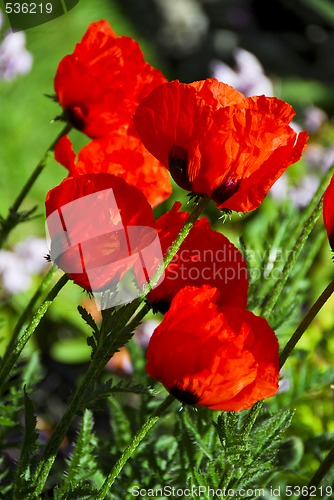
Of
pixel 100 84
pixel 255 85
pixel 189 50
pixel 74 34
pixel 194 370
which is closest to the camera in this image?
pixel 194 370

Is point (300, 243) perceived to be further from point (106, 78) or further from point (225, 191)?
point (106, 78)

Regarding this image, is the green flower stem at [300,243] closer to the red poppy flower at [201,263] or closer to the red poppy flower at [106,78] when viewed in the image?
the red poppy flower at [201,263]

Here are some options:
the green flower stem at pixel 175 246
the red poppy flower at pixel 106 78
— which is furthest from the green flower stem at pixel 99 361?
the red poppy flower at pixel 106 78

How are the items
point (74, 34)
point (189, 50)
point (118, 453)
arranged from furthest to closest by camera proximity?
1. point (189, 50)
2. point (74, 34)
3. point (118, 453)

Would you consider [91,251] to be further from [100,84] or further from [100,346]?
[100,84]

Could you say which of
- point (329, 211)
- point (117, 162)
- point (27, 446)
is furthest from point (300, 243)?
point (27, 446)

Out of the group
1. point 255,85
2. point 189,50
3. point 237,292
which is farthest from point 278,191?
point 189,50

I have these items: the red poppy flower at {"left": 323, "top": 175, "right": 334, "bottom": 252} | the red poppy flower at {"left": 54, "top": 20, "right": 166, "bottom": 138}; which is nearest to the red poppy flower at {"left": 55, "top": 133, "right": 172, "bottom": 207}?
the red poppy flower at {"left": 54, "top": 20, "right": 166, "bottom": 138}

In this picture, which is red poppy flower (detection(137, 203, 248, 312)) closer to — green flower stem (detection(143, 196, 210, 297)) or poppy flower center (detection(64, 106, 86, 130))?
green flower stem (detection(143, 196, 210, 297))
